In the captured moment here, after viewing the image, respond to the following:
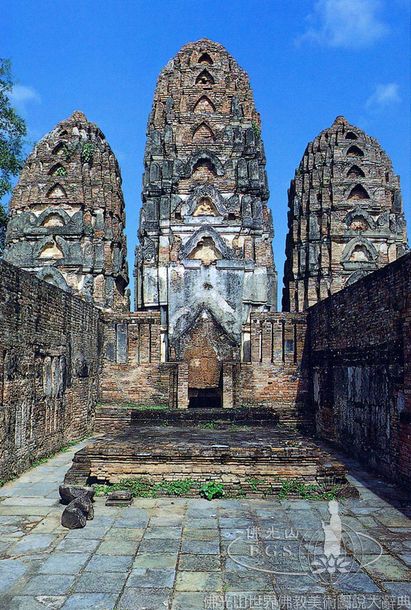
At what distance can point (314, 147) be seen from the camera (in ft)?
107

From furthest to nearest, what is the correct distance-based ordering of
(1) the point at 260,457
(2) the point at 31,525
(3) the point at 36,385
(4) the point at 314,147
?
(4) the point at 314,147 < (3) the point at 36,385 < (1) the point at 260,457 < (2) the point at 31,525

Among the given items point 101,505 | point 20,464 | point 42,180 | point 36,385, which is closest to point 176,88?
point 42,180

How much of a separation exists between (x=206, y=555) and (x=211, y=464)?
335 cm

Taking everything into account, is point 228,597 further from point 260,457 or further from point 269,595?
point 260,457

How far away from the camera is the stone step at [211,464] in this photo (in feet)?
31.6

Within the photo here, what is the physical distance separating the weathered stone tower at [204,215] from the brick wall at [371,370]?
16.5 ft

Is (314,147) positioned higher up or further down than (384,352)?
higher up

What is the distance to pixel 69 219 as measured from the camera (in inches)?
1096

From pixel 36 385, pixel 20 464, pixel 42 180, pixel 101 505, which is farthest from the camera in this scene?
pixel 42 180

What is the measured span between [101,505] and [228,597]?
3.86 meters

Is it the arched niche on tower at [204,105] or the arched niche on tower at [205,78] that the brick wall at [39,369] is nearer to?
the arched niche on tower at [204,105]

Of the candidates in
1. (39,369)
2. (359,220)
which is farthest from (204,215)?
(39,369)

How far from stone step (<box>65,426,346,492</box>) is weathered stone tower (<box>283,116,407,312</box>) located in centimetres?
2064

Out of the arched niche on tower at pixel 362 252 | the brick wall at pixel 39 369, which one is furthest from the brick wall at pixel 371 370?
the arched niche on tower at pixel 362 252
